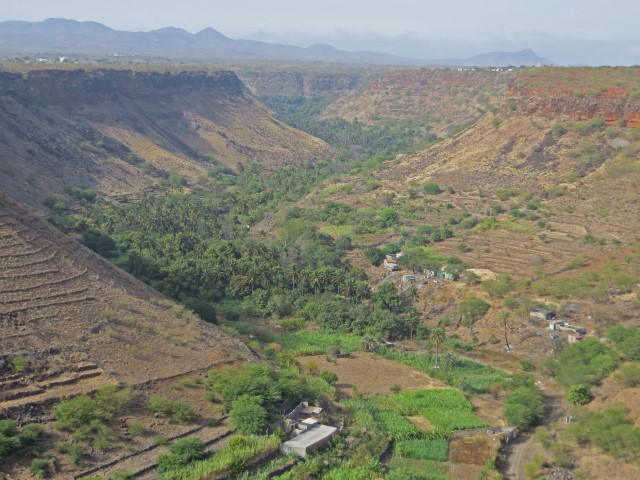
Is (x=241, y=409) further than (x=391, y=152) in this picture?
No

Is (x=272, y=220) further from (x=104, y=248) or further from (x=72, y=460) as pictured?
(x=72, y=460)

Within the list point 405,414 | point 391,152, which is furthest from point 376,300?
point 391,152

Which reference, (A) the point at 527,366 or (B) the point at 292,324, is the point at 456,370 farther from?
(B) the point at 292,324

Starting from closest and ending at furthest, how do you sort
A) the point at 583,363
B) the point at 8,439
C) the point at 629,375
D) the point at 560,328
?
the point at 8,439 < the point at 629,375 < the point at 583,363 < the point at 560,328

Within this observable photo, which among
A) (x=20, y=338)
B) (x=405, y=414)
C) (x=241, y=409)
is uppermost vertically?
(x=20, y=338)

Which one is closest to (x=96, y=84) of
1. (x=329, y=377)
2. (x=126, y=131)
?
(x=126, y=131)

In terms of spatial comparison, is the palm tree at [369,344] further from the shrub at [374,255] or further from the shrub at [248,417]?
the shrub at [374,255]
